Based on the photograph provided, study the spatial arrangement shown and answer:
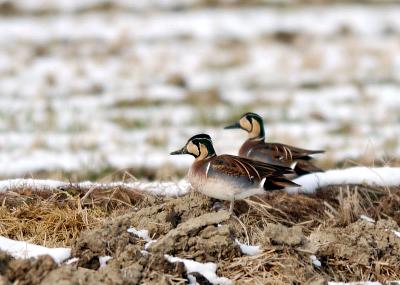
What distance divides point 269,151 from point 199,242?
1836 mm

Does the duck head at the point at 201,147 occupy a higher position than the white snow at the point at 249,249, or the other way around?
the duck head at the point at 201,147

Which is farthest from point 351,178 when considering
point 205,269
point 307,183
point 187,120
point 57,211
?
point 187,120

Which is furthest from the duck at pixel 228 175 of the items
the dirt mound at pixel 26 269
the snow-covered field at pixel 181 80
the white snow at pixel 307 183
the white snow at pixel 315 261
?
the snow-covered field at pixel 181 80

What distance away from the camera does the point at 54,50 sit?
18562mm

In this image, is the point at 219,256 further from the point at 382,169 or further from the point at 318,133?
the point at 318,133

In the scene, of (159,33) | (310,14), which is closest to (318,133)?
(159,33)

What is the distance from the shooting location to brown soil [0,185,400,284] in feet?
15.7

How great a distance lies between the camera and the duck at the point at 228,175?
18.7 feet

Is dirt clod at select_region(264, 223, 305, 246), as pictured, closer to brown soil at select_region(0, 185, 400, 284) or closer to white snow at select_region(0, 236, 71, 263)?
brown soil at select_region(0, 185, 400, 284)

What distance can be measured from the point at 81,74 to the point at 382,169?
9748 millimetres

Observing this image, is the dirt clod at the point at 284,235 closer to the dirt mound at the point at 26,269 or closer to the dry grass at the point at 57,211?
the dry grass at the point at 57,211

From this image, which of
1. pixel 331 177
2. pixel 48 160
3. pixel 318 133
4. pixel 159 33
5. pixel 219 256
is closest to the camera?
pixel 219 256

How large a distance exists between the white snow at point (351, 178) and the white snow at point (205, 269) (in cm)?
215

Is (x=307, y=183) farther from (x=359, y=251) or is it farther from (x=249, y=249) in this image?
(x=249, y=249)
